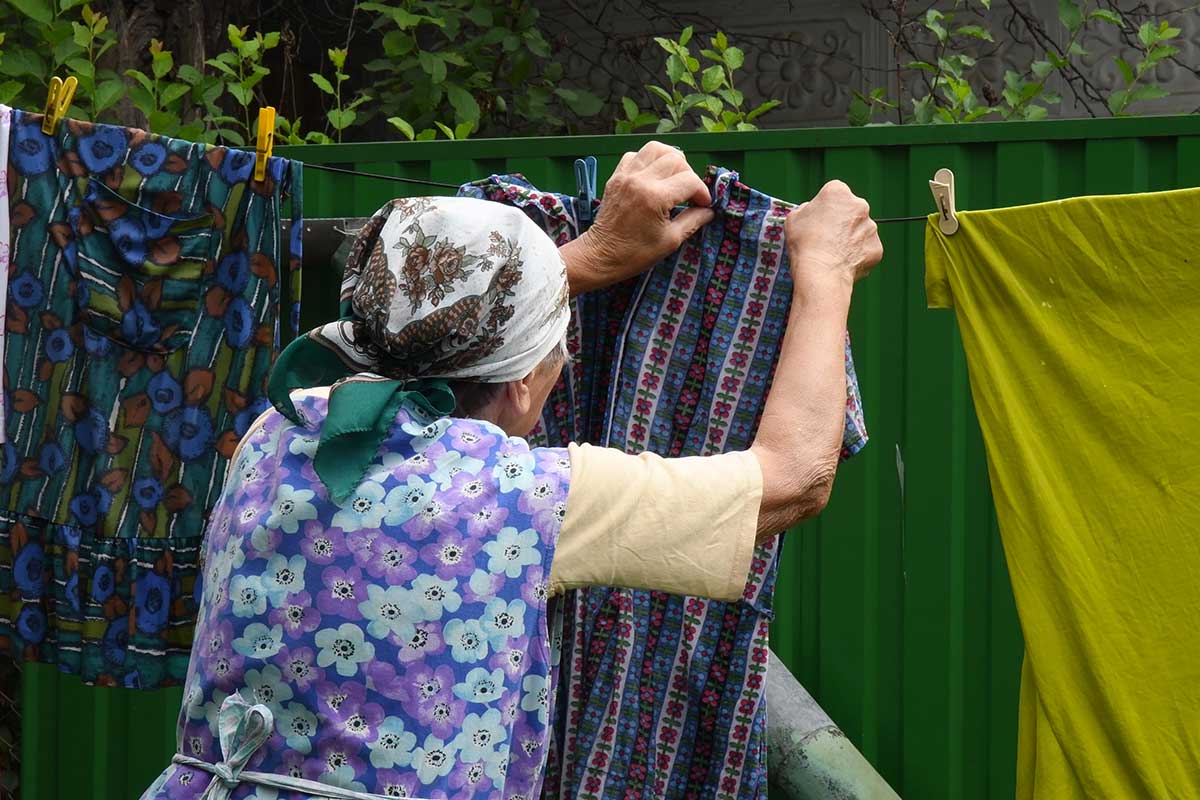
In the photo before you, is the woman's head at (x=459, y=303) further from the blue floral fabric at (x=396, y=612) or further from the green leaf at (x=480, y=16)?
the green leaf at (x=480, y=16)

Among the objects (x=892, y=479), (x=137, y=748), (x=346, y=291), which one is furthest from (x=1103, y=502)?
(x=137, y=748)

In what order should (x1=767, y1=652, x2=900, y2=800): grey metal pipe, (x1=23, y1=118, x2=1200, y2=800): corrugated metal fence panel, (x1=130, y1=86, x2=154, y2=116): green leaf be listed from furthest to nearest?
(x1=130, y1=86, x2=154, y2=116): green leaf, (x1=23, y1=118, x2=1200, y2=800): corrugated metal fence panel, (x1=767, y1=652, x2=900, y2=800): grey metal pipe

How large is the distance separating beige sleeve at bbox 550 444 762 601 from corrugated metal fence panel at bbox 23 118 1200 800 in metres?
1.64

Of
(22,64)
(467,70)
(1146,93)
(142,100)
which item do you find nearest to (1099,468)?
(1146,93)

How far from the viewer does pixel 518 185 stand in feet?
8.37

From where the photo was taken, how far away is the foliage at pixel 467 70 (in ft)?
16.6

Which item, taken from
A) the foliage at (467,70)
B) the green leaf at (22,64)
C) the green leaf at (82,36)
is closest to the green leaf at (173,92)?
the green leaf at (82,36)

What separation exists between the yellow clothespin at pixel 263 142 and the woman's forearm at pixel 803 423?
1265 millimetres

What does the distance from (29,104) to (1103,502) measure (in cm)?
360

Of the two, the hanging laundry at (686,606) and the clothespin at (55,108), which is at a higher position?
the clothespin at (55,108)

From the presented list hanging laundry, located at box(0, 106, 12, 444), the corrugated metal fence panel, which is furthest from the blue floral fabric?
the corrugated metal fence panel

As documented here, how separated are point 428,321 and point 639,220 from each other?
0.70 meters

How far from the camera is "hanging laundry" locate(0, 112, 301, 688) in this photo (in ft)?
9.12

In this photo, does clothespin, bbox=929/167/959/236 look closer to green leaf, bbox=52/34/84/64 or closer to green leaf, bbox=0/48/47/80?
green leaf, bbox=52/34/84/64
